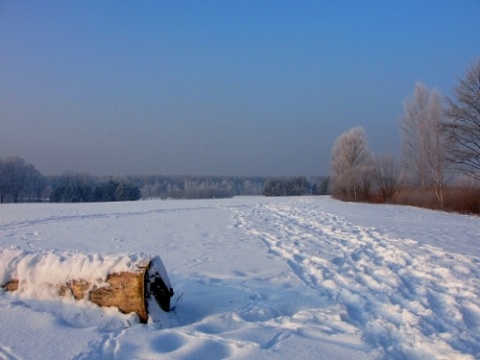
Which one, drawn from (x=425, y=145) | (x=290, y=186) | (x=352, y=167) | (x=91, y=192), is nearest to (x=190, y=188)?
(x=290, y=186)

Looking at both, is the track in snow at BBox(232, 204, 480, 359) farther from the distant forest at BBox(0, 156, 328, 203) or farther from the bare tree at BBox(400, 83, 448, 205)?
the distant forest at BBox(0, 156, 328, 203)

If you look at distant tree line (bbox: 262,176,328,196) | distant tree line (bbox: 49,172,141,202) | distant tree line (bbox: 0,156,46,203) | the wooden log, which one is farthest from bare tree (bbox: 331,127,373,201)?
distant tree line (bbox: 0,156,46,203)

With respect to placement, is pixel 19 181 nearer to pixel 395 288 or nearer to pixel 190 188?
pixel 190 188

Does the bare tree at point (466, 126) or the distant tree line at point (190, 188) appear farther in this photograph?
the distant tree line at point (190, 188)

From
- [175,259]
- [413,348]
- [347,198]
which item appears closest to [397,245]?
[175,259]

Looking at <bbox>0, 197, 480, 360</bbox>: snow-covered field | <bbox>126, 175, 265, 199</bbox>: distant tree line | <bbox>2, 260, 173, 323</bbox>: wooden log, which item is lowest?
<bbox>0, 197, 480, 360</bbox>: snow-covered field

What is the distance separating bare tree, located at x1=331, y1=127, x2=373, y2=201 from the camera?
140 ft

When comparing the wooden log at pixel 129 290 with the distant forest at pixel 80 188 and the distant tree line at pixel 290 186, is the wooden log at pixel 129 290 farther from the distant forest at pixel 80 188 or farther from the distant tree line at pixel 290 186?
the distant tree line at pixel 290 186

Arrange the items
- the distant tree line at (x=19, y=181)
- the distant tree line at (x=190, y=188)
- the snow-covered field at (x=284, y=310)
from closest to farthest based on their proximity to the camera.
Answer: the snow-covered field at (x=284, y=310)
the distant tree line at (x=19, y=181)
the distant tree line at (x=190, y=188)

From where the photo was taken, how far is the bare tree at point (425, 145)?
26.7 metres

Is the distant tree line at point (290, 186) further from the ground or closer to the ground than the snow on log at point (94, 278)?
further from the ground

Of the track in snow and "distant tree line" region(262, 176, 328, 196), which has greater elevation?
"distant tree line" region(262, 176, 328, 196)

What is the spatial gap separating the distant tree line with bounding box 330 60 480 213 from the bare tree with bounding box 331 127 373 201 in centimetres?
11

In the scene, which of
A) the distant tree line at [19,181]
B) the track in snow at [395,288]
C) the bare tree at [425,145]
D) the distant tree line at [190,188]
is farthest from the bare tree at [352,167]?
the distant tree line at [19,181]
